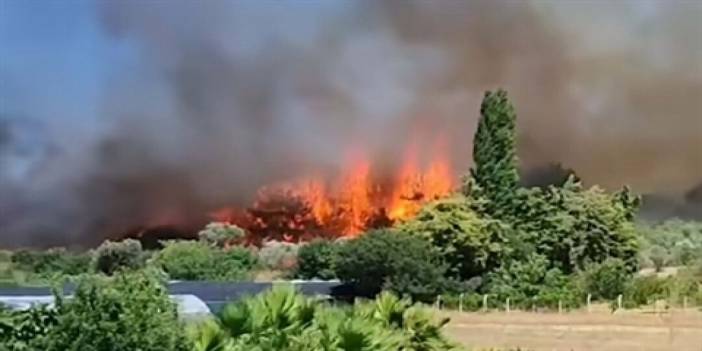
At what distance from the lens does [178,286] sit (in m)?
22.3

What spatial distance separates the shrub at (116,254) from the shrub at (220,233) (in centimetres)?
264

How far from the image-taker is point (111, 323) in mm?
7922

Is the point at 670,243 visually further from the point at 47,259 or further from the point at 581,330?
the point at 47,259

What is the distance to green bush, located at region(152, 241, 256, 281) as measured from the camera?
84.9ft

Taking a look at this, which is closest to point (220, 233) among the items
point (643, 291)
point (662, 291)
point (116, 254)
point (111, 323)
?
point (116, 254)

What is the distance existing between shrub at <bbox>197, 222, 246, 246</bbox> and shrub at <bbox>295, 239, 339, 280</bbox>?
2.77 metres

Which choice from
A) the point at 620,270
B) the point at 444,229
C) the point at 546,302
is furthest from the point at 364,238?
the point at 620,270

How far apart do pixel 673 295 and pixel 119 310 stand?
1778 cm

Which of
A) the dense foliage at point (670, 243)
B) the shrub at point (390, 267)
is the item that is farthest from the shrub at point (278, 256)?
the dense foliage at point (670, 243)

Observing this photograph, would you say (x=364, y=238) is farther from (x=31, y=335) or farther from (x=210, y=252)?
(x=31, y=335)

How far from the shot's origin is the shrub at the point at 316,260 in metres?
26.4

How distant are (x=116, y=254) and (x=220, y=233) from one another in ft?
17.7

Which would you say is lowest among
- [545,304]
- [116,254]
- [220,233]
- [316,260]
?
[545,304]

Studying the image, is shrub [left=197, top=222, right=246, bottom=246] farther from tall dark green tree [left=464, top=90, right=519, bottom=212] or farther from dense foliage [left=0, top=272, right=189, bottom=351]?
dense foliage [left=0, top=272, right=189, bottom=351]
